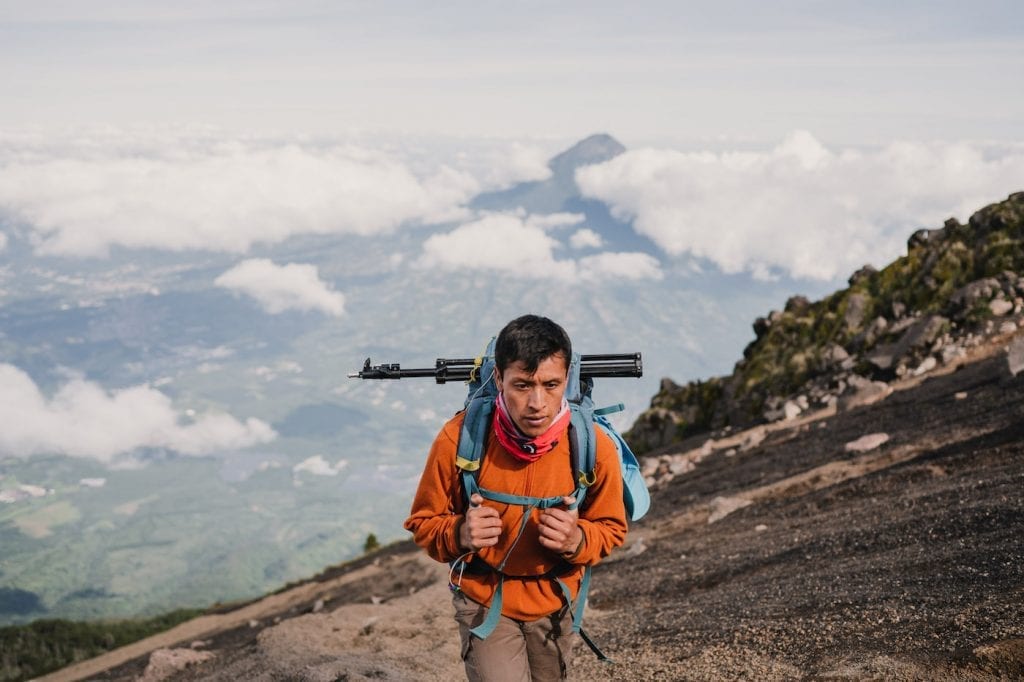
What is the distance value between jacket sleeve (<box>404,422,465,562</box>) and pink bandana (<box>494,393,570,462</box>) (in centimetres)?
32

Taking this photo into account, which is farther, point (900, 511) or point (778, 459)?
point (778, 459)

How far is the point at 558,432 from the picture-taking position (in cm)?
543

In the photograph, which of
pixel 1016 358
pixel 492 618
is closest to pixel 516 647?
pixel 492 618

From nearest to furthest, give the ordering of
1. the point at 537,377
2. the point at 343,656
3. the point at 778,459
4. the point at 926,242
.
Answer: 1. the point at 537,377
2. the point at 343,656
3. the point at 778,459
4. the point at 926,242

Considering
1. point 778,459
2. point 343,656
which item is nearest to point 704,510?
point 778,459

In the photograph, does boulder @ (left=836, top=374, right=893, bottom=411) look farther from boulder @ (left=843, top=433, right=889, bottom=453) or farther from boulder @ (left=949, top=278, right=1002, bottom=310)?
boulder @ (left=843, top=433, right=889, bottom=453)

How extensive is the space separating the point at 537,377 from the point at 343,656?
8.81 meters

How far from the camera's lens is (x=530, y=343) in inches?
203

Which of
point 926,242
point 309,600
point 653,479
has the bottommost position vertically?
point 309,600

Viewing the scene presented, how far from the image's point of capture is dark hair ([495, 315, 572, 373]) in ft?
16.8

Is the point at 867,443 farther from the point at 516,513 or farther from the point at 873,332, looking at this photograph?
the point at 516,513

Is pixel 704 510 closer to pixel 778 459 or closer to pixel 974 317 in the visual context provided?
pixel 778 459

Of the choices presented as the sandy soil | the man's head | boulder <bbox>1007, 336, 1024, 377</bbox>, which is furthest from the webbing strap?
boulder <bbox>1007, 336, 1024, 377</bbox>

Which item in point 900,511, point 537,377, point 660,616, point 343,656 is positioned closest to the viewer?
point 537,377
